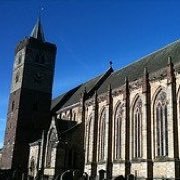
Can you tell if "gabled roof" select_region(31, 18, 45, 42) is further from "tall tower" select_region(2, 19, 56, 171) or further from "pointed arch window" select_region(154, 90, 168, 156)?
"pointed arch window" select_region(154, 90, 168, 156)

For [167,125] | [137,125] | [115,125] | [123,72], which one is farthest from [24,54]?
[167,125]

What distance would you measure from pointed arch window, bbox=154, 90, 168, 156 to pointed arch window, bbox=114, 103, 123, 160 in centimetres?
630

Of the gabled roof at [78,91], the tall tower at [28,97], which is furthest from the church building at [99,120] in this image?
the gabled roof at [78,91]

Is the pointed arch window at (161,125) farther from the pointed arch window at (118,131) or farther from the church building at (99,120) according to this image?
the pointed arch window at (118,131)

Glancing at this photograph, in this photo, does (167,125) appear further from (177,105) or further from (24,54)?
(24,54)

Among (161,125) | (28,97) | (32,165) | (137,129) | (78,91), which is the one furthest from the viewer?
(78,91)

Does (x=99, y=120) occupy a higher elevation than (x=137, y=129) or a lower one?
higher

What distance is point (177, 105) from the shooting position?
32375 millimetres

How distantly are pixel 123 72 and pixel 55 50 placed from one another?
19.0 m

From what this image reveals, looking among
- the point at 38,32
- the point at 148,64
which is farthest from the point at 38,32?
the point at 148,64

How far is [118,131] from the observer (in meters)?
40.7

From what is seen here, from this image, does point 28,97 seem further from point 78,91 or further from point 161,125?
point 161,125

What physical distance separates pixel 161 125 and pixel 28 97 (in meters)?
30.0

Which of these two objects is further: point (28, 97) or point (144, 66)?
point (28, 97)
